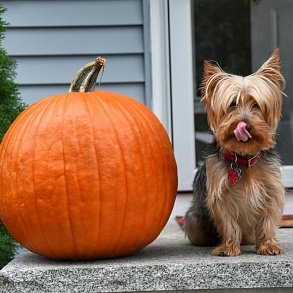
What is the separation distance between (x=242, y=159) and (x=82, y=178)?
0.77 meters

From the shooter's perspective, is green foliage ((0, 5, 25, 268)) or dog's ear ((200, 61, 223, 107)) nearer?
dog's ear ((200, 61, 223, 107))

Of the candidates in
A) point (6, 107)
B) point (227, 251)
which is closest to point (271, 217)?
point (227, 251)

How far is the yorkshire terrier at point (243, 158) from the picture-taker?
11.7 feet

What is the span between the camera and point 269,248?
3.81 metres

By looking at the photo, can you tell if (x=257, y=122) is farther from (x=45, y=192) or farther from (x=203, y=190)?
(x=45, y=192)

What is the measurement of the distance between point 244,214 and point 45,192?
0.98 m

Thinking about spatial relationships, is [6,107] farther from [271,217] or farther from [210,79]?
[271,217]

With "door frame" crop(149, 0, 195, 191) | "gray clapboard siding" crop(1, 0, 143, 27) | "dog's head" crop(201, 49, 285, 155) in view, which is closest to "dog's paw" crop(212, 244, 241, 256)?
"dog's head" crop(201, 49, 285, 155)

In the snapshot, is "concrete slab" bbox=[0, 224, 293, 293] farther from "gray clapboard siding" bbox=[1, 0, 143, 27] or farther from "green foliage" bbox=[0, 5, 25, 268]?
"gray clapboard siding" bbox=[1, 0, 143, 27]

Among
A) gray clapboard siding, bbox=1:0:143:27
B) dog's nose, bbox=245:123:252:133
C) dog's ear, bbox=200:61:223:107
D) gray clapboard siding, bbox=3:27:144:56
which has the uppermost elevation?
gray clapboard siding, bbox=1:0:143:27

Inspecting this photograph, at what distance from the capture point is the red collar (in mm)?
3723

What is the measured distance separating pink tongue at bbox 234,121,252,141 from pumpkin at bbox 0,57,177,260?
0.48 metres

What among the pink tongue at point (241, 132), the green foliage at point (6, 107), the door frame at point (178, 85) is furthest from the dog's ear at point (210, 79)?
the door frame at point (178, 85)

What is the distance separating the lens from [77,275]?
365cm
